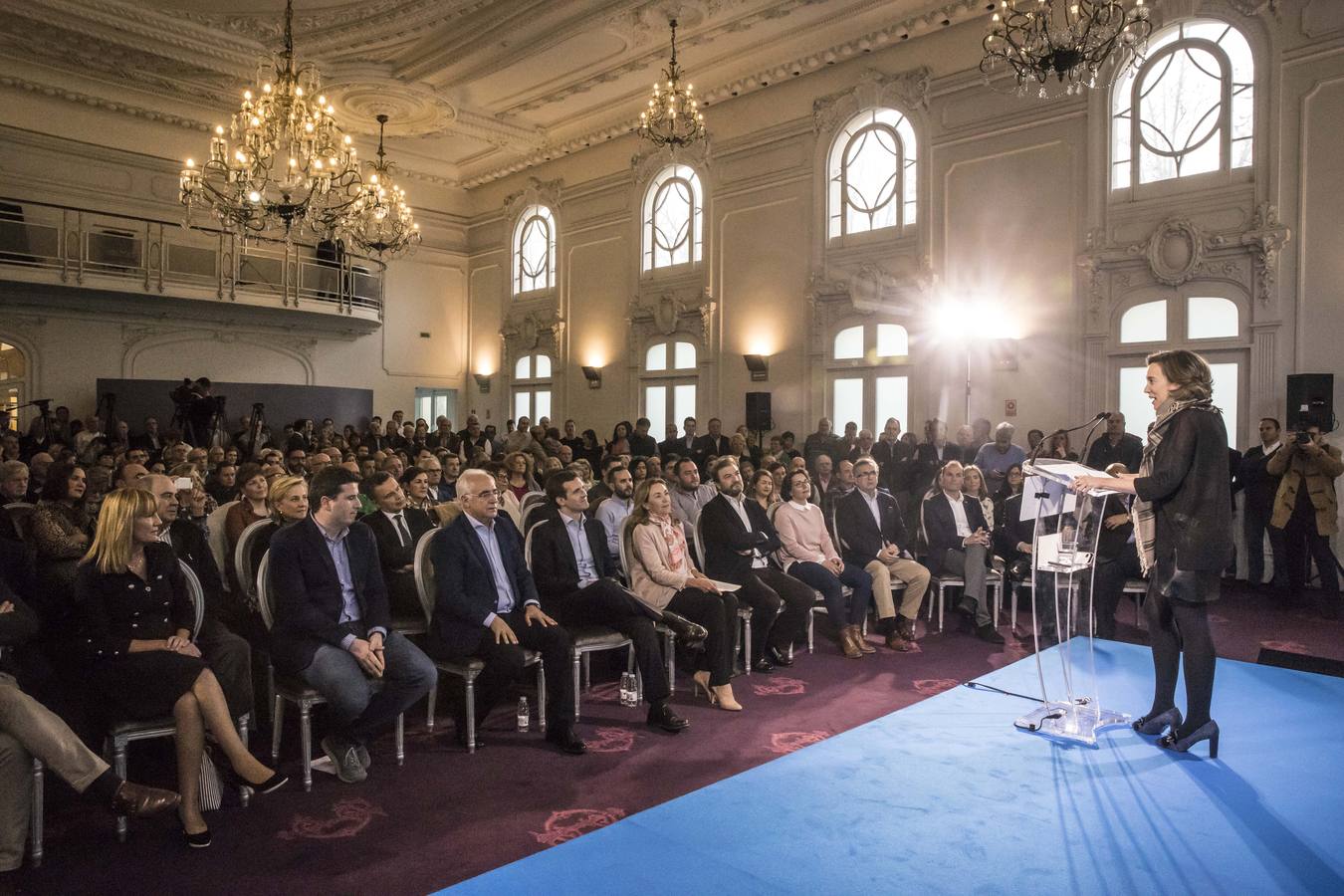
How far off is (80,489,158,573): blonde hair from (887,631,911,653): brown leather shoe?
4216mm

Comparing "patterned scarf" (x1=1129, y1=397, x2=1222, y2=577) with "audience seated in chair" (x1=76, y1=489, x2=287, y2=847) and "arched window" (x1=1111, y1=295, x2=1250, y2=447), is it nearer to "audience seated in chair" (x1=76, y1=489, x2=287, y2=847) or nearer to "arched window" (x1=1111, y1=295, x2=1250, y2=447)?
"audience seated in chair" (x1=76, y1=489, x2=287, y2=847)

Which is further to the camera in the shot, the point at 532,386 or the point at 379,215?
the point at 532,386

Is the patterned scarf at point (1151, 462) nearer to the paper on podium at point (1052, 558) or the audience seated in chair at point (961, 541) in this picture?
the paper on podium at point (1052, 558)

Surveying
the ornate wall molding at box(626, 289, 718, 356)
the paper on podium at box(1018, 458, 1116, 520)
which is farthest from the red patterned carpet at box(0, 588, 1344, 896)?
the ornate wall molding at box(626, 289, 718, 356)

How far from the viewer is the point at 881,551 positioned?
229 inches

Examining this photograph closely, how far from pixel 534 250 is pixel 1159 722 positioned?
1377 centimetres

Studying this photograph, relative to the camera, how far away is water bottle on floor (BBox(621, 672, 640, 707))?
439cm

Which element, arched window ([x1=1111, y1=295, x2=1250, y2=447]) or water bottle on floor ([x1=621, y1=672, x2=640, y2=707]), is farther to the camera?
arched window ([x1=1111, y1=295, x2=1250, y2=447])

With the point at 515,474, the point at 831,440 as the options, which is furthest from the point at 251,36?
the point at 831,440

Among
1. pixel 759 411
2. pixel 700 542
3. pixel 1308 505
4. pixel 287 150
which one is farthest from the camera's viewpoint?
pixel 759 411

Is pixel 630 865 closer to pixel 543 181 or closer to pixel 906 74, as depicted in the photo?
pixel 906 74

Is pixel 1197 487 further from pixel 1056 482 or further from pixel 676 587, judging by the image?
pixel 676 587

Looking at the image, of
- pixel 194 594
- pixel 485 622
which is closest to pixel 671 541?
pixel 485 622

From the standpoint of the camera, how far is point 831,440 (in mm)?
9938
